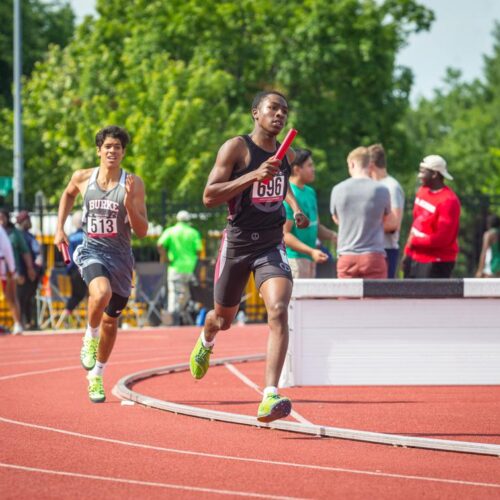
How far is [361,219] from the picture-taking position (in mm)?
11664

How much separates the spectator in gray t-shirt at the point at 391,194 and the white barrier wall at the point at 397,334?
1.57m

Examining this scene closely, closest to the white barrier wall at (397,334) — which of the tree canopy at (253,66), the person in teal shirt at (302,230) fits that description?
the person in teal shirt at (302,230)

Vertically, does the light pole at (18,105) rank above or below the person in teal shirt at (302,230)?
above

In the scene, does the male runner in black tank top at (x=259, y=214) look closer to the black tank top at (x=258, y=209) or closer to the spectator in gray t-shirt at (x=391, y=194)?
the black tank top at (x=258, y=209)

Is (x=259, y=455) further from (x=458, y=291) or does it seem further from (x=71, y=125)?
(x=71, y=125)

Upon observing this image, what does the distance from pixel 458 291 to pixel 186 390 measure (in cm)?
253

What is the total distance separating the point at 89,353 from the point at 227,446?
9.33 ft

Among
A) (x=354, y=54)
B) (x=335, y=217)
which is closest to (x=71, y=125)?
(x=354, y=54)

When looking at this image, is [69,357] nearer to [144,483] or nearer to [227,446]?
[227,446]

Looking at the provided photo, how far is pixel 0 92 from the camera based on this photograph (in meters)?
55.4

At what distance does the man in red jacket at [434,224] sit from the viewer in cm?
1233

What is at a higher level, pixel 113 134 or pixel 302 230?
pixel 113 134

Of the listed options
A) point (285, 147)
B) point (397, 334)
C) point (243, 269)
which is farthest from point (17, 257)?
point (285, 147)

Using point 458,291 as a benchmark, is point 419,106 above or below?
above
